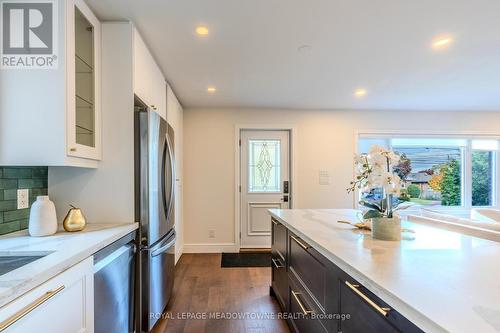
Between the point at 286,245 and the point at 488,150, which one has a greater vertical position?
the point at 488,150

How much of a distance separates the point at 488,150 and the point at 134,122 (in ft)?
19.2

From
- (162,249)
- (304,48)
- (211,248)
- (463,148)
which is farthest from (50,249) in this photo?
(463,148)

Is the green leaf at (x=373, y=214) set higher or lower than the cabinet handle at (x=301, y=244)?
higher

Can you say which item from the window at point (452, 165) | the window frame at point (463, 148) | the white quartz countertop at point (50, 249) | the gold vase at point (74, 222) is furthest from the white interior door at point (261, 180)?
the gold vase at point (74, 222)

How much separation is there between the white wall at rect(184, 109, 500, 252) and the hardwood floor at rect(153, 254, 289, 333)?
0.82 meters

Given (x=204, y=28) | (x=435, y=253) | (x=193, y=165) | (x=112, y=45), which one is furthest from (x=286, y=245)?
(x=193, y=165)

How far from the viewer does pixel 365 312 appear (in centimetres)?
106

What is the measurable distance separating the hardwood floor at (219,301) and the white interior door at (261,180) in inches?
37.4

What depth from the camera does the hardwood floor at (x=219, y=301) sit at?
2348 mm

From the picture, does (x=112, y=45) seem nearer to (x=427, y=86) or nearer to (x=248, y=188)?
(x=248, y=188)

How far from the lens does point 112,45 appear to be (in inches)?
82.0

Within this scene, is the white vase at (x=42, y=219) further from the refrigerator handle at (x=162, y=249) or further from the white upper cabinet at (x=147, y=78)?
the white upper cabinet at (x=147, y=78)

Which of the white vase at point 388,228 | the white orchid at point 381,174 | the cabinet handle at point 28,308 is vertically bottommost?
the cabinet handle at point 28,308

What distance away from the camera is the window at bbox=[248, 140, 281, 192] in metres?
4.78
